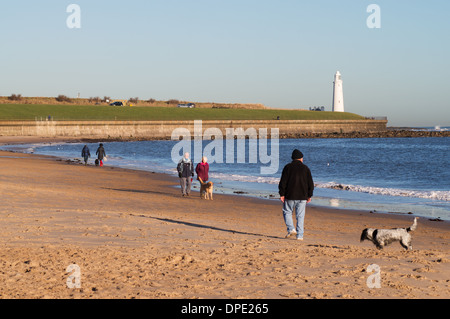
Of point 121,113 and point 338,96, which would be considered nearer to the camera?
point 121,113

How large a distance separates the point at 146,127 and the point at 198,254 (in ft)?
314

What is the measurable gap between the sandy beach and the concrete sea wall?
235 feet

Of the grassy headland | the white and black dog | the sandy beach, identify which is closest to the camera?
the sandy beach

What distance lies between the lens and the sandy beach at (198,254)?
7.90 meters

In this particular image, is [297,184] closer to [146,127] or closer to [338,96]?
[146,127]

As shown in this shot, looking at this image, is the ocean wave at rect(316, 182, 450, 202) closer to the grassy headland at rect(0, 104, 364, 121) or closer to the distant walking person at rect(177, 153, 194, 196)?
the distant walking person at rect(177, 153, 194, 196)

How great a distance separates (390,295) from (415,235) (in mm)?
6818

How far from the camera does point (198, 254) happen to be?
10164 mm

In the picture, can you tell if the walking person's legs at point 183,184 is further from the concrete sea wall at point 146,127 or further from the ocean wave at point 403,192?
the concrete sea wall at point 146,127

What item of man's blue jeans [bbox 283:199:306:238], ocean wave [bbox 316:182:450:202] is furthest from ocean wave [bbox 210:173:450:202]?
man's blue jeans [bbox 283:199:306:238]

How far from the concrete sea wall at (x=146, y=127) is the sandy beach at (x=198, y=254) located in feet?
235

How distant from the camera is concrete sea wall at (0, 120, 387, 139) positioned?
86.3 m

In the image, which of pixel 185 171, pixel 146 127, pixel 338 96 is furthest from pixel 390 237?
pixel 338 96
